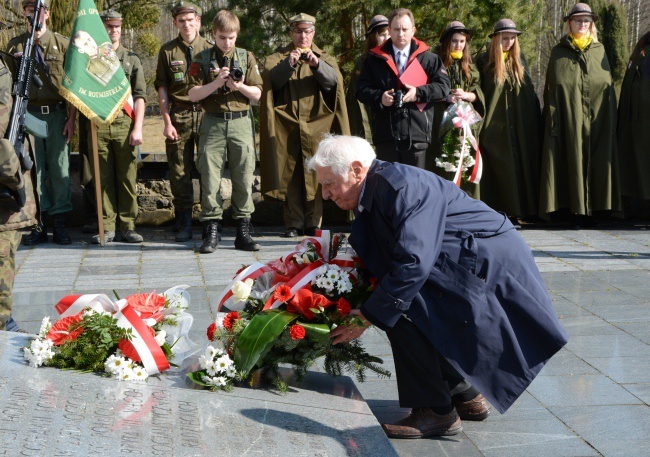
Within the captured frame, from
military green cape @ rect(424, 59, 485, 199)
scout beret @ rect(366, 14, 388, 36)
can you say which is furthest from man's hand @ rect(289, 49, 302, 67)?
military green cape @ rect(424, 59, 485, 199)

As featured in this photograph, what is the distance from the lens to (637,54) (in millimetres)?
9523

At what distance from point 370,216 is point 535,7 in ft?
23.5

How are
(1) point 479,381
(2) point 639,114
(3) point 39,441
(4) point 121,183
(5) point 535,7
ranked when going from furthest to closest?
(5) point 535,7
(2) point 639,114
(4) point 121,183
(1) point 479,381
(3) point 39,441

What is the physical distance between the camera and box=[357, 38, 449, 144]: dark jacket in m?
8.22

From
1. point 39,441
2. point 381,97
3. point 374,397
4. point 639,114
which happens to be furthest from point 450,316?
point 639,114

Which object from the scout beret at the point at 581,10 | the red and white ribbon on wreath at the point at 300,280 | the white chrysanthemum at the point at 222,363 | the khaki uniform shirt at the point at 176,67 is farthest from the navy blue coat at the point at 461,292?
the scout beret at the point at 581,10

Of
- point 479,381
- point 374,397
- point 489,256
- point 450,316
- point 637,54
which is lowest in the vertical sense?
point 374,397

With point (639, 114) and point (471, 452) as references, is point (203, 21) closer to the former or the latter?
point (639, 114)

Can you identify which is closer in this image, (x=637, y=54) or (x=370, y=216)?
(x=370, y=216)

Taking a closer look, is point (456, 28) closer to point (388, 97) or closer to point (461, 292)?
point (388, 97)

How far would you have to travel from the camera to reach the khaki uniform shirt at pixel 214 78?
8336mm

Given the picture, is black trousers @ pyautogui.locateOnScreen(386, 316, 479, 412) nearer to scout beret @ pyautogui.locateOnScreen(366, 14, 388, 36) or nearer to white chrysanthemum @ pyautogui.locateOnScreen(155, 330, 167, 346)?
white chrysanthemum @ pyautogui.locateOnScreen(155, 330, 167, 346)

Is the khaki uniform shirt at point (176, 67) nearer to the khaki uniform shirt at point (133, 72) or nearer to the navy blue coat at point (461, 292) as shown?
the khaki uniform shirt at point (133, 72)

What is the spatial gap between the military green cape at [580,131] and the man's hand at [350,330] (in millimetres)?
5823
